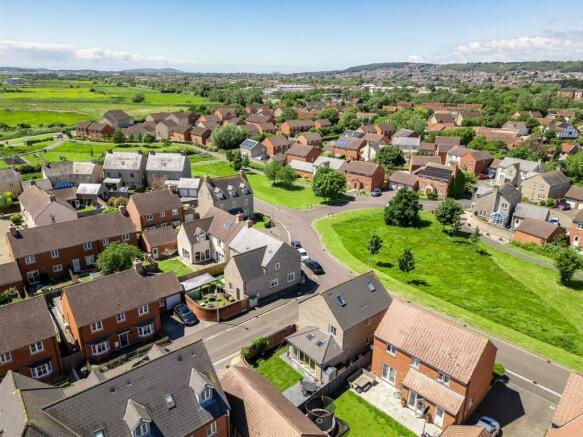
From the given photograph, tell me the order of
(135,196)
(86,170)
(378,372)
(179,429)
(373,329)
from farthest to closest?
(86,170) < (135,196) < (373,329) < (378,372) < (179,429)

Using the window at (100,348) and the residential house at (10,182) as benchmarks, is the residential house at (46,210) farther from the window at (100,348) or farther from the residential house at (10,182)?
the window at (100,348)

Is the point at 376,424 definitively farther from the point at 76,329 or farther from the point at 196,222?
the point at 196,222

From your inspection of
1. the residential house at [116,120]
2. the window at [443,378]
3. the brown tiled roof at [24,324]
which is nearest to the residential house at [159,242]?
the brown tiled roof at [24,324]

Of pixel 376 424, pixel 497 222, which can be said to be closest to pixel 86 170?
pixel 376 424

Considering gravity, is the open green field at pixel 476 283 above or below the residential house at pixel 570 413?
below

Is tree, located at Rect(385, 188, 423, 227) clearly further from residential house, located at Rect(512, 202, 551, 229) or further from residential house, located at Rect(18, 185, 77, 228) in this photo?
residential house, located at Rect(18, 185, 77, 228)

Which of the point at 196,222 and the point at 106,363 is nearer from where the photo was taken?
the point at 106,363
